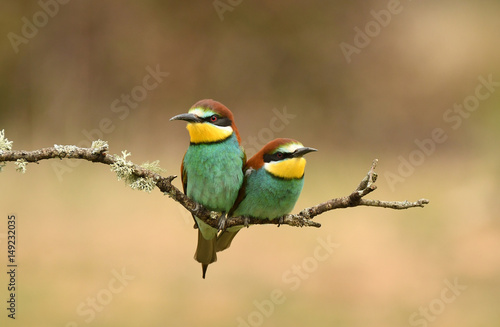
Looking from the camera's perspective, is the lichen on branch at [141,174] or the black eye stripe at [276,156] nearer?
the lichen on branch at [141,174]

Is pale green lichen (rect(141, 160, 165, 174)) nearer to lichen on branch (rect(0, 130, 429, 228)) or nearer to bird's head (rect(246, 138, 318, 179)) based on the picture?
lichen on branch (rect(0, 130, 429, 228))

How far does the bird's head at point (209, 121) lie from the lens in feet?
3.52

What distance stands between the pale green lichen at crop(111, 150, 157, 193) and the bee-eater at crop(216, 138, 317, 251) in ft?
1.16

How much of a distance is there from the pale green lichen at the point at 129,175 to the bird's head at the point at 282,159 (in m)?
0.33

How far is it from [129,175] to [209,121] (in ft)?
0.90

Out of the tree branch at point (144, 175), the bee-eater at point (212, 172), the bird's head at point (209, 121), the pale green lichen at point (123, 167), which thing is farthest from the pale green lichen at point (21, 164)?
the bee-eater at point (212, 172)

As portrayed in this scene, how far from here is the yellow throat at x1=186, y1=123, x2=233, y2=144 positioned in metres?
1.13

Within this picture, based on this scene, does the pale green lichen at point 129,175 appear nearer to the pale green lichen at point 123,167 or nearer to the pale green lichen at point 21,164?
the pale green lichen at point 123,167

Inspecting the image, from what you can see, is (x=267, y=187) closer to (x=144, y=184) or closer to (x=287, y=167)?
(x=287, y=167)

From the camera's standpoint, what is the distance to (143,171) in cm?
94

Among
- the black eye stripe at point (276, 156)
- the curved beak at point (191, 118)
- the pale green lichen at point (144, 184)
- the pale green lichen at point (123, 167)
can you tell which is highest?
the curved beak at point (191, 118)

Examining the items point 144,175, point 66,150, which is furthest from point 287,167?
point 66,150

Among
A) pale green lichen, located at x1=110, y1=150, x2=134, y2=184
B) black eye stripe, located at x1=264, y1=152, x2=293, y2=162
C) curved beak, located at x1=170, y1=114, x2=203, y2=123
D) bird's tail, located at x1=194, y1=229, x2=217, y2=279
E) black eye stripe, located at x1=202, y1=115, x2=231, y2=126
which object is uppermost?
black eye stripe, located at x1=202, y1=115, x2=231, y2=126

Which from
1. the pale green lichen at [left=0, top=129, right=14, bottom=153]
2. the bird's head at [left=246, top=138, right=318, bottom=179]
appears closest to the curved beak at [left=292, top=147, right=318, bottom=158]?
the bird's head at [left=246, top=138, right=318, bottom=179]
